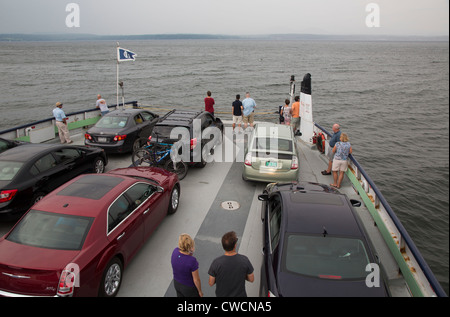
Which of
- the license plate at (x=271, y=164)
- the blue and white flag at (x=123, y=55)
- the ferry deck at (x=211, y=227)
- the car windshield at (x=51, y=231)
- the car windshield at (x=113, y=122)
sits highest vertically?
the blue and white flag at (x=123, y=55)

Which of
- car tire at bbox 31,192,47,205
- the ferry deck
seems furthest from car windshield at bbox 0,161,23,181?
the ferry deck

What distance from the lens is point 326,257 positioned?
171 inches

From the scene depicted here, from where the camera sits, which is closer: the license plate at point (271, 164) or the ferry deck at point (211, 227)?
the ferry deck at point (211, 227)

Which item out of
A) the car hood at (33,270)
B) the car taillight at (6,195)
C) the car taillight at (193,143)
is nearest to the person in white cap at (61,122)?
the car taillight at (193,143)

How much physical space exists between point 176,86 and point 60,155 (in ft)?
142

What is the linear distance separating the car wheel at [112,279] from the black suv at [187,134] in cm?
487

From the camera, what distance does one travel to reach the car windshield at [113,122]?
11.2 metres

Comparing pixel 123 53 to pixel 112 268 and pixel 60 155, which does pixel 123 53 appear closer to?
pixel 60 155

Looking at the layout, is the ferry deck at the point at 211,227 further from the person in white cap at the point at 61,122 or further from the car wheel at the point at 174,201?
the person in white cap at the point at 61,122

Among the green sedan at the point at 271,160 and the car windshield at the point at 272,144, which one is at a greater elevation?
the car windshield at the point at 272,144

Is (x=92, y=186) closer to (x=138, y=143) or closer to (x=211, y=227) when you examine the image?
(x=211, y=227)

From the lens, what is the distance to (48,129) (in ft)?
42.4

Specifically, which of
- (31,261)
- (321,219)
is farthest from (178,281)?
(321,219)

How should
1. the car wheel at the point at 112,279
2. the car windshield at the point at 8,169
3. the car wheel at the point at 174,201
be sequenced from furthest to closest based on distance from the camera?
the car wheel at the point at 174,201, the car windshield at the point at 8,169, the car wheel at the point at 112,279
